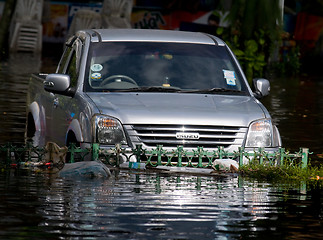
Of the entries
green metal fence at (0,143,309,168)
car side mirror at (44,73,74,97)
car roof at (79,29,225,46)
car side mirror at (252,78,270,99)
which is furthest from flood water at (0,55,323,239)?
car roof at (79,29,225,46)

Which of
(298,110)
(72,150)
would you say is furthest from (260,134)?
(298,110)

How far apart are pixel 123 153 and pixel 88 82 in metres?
1.31

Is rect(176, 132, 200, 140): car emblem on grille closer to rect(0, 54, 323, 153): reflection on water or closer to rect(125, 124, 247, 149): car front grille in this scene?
rect(125, 124, 247, 149): car front grille

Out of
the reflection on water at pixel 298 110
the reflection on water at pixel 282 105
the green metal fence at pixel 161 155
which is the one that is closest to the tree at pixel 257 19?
the green metal fence at pixel 161 155

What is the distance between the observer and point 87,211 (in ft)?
25.0

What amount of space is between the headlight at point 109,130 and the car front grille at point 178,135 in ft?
0.27

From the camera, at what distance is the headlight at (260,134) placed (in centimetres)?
977

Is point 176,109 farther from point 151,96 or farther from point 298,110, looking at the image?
point 298,110

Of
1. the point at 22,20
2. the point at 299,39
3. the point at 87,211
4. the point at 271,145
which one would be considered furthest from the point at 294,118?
the point at 22,20

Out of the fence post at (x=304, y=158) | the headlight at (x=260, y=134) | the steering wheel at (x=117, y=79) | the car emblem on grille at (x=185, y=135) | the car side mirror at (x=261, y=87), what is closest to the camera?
the car emblem on grille at (x=185, y=135)

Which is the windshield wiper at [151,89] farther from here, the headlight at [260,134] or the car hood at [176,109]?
the headlight at [260,134]

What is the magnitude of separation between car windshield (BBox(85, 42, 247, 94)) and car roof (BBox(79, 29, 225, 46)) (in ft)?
0.22

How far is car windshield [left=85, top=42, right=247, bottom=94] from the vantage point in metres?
10.5

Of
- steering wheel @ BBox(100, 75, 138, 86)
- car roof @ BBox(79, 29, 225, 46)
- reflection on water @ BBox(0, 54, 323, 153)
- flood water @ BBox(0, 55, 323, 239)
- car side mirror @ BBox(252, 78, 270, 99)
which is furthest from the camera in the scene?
reflection on water @ BBox(0, 54, 323, 153)
